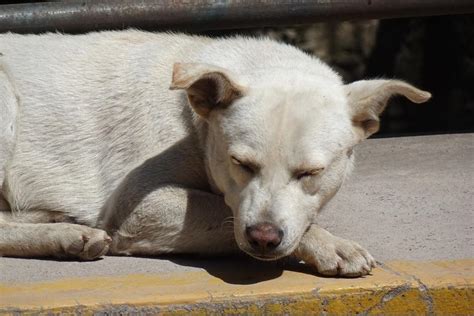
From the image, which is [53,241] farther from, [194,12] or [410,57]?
[410,57]

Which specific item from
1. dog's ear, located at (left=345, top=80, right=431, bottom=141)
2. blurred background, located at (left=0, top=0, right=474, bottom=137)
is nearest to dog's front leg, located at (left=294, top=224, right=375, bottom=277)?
dog's ear, located at (left=345, top=80, right=431, bottom=141)

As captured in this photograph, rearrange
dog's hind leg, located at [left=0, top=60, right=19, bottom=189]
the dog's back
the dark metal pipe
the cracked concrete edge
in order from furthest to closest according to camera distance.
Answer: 1. the dark metal pipe
2. dog's hind leg, located at [left=0, top=60, right=19, bottom=189]
3. the dog's back
4. the cracked concrete edge

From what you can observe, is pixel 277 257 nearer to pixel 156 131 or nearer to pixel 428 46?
pixel 156 131

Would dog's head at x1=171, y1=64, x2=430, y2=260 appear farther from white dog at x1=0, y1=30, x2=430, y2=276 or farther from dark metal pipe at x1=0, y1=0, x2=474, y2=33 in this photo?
dark metal pipe at x1=0, y1=0, x2=474, y2=33

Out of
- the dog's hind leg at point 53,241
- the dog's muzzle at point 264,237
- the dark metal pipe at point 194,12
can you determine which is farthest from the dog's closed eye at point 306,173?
the dark metal pipe at point 194,12

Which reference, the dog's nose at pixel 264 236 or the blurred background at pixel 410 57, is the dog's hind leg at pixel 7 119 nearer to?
the dog's nose at pixel 264 236

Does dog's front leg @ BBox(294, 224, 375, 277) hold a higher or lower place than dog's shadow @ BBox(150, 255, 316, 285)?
higher

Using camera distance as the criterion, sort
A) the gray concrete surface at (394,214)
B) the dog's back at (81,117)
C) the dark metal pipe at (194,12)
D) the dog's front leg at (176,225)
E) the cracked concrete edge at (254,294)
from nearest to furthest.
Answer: the cracked concrete edge at (254,294), the gray concrete surface at (394,214), the dog's front leg at (176,225), the dog's back at (81,117), the dark metal pipe at (194,12)

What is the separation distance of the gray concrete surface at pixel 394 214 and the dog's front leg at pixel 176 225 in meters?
0.07

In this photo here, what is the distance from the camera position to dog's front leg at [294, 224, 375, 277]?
5109mm

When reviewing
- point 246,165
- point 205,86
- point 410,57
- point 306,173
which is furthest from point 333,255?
point 410,57

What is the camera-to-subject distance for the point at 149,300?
4855mm

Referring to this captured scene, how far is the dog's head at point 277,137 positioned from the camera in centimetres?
499

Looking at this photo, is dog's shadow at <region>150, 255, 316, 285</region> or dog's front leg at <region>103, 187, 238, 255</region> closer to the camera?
dog's shadow at <region>150, 255, 316, 285</region>
